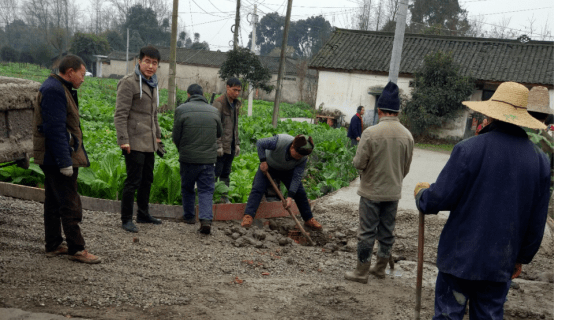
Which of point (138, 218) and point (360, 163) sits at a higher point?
point (360, 163)

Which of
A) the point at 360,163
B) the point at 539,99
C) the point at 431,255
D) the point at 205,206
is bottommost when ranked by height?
the point at 431,255

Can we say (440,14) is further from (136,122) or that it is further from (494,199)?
(494,199)

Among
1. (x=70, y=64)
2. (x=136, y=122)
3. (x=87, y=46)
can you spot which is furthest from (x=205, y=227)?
(x=87, y=46)

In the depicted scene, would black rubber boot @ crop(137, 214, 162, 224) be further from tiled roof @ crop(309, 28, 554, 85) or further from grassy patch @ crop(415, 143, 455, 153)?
tiled roof @ crop(309, 28, 554, 85)

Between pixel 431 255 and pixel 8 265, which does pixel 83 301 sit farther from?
pixel 431 255

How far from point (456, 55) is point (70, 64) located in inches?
921

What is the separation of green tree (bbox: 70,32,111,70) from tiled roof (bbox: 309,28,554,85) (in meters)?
36.3

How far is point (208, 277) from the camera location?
179 inches

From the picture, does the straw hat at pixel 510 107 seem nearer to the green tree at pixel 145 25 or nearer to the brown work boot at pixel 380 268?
the brown work boot at pixel 380 268

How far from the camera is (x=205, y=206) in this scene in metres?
5.84

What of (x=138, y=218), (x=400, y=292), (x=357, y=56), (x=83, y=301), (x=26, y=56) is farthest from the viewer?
(x=26, y=56)

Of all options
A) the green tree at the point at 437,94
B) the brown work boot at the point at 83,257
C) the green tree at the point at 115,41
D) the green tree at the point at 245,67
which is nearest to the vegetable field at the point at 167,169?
the brown work boot at the point at 83,257

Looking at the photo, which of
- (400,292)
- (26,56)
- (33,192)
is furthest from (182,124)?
(26,56)

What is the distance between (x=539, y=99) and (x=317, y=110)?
71.7 ft
